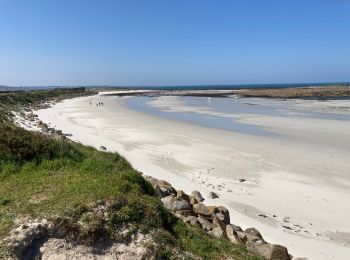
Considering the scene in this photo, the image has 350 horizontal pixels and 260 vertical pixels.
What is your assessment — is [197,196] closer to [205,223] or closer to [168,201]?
[168,201]

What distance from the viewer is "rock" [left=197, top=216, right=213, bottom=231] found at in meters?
10.5

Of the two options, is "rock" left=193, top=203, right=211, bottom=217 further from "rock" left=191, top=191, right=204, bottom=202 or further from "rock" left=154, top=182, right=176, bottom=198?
"rock" left=191, top=191, right=204, bottom=202

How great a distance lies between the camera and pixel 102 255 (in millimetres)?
7793

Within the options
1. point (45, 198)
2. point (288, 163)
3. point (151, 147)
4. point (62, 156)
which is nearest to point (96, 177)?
point (45, 198)

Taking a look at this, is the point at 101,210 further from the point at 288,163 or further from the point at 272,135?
the point at 272,135

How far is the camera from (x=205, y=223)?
10.8 m

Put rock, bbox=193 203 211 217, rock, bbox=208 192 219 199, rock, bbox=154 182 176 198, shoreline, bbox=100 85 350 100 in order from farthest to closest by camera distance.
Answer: shoreline, bbox=100 85 350 100 < rock, bbox=208 192 219 199 < rock, bbox=154 182 176 198 < rock, bbox=193 203 211 217

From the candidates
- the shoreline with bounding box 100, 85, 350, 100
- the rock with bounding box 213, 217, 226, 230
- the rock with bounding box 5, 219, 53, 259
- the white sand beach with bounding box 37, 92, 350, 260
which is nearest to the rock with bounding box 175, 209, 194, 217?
the rock with bounding box 213, 217, 226, 230

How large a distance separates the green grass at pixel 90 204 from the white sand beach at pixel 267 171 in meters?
3.34

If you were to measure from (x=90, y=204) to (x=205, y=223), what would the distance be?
354 centimetres

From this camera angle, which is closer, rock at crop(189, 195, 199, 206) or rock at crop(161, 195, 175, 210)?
rock at crop(161, 195, 175, 210)

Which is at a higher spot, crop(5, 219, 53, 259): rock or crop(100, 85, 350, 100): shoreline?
crop(5, 219, 53, 259): rock

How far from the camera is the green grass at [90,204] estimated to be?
812 centimetres

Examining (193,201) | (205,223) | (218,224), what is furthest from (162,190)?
(218,224)
